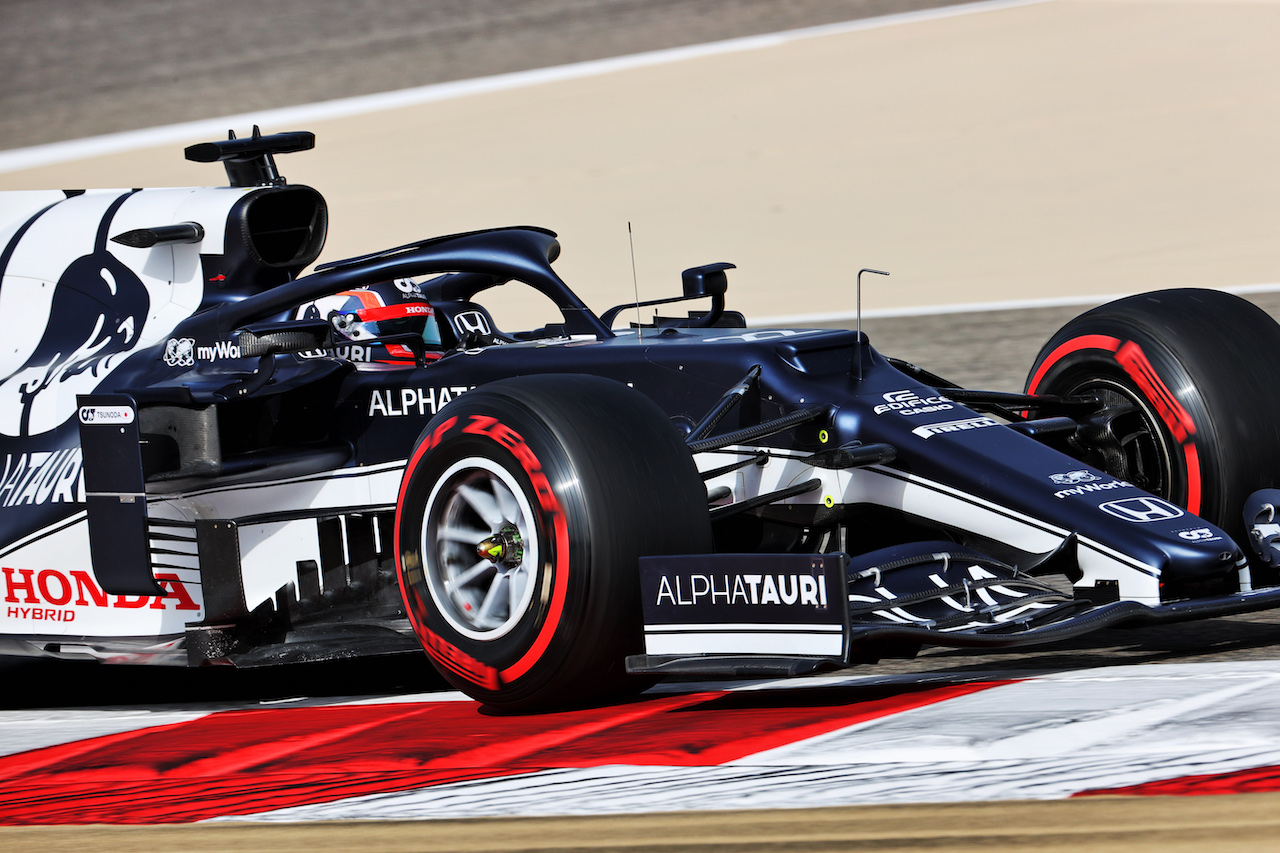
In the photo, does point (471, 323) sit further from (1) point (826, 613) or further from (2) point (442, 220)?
(2) point (442, 220)

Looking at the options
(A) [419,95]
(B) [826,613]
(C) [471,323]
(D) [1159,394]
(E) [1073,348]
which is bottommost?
(B) [826,613]

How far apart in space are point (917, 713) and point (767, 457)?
116 centimetres

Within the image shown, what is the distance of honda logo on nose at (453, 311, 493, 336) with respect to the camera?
686cm

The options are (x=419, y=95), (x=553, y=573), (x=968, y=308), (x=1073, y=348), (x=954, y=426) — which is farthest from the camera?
(x=419, y=95)

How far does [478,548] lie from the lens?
491cm

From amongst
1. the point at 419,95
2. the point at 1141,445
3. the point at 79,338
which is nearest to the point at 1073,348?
the point at 1141,445

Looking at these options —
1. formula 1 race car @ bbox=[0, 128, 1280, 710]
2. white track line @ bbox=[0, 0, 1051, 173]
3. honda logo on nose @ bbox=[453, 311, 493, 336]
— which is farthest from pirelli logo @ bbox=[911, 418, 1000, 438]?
white track line @ bbox=[0, 0, 1051, 173]

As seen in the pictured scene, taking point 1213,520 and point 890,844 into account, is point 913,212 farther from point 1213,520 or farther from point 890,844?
point 890,844

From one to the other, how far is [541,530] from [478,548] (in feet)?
1.00

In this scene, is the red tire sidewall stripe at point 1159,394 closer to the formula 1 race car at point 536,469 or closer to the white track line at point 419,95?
the formula 1 race car at point 536,469

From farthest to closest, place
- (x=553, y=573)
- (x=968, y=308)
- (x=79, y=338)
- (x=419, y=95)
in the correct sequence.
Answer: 1. (x=419, y=95)
2. (x=968, y=308)
3. (x=79, y=338)
4. (x=553, y=573)

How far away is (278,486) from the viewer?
19.7ft

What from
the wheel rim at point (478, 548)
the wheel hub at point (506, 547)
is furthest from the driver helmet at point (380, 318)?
the wheel hub at point (506, 547)

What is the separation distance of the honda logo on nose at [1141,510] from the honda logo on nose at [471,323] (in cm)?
264
